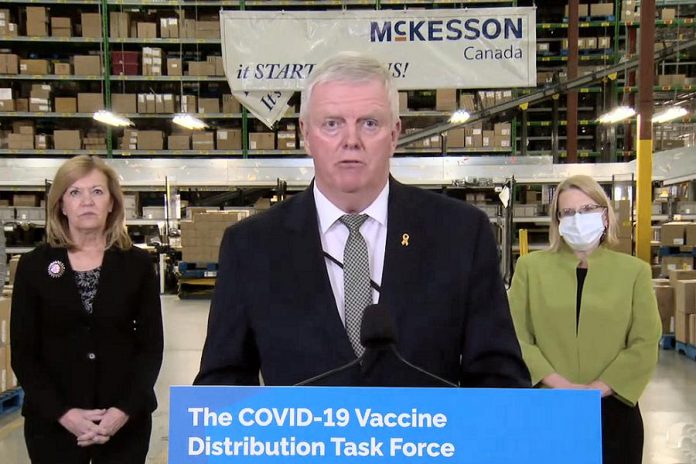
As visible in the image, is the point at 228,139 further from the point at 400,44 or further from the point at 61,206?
the point at 61,206

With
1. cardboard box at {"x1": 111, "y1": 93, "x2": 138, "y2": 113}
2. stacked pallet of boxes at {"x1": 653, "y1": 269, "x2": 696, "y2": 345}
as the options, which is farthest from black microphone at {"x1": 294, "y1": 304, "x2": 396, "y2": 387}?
cardboard box at {"x1": 111, "y1": 93, "x2": 138, "y2": 113}

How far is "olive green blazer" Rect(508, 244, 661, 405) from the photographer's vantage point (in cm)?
198

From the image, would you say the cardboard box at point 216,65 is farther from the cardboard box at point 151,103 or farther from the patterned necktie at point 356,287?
the patterned necktie at point 356,287

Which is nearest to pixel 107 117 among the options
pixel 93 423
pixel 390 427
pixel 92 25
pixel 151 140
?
pixel 151 140

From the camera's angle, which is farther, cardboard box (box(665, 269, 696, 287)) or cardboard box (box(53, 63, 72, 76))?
cardboard box (box(53, 63, 72, 76))

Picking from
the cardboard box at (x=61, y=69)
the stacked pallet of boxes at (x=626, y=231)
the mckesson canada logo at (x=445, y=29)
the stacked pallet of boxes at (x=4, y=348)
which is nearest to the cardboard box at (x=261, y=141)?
the cardboard box at (x=61, y=69)

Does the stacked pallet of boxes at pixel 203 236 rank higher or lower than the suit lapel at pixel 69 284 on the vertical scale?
lower

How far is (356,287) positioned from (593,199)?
5.04ft

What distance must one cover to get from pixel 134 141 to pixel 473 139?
19.7 feet

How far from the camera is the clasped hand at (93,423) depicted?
1764 mm

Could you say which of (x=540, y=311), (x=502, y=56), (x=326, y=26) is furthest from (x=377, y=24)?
(x=540, y=311)

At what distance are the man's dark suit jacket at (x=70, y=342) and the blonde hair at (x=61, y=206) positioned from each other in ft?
0.17

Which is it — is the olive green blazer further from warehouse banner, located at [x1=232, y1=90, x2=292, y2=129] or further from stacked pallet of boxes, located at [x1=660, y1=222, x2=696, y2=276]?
stacked pallet of boxes, located at [x1=660, y1=222, x2=696, y2=276]

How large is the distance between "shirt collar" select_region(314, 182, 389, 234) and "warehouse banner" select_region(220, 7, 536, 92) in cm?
361
